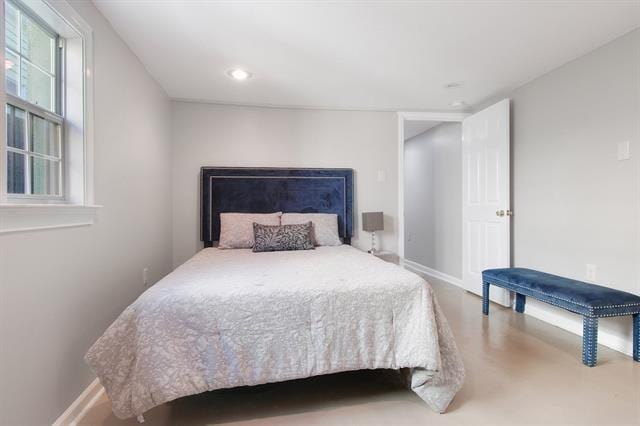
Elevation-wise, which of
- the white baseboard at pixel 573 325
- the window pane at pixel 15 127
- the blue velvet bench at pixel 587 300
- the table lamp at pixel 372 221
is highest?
the window pane at pixel 15 127

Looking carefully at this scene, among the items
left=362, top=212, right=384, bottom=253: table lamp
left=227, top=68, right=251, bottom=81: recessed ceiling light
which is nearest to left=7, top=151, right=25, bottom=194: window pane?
left=227, top=68, right=251, bottom=81: recessed ceiling light

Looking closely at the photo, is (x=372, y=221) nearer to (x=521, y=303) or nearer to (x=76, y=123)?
(x=521, y=303)

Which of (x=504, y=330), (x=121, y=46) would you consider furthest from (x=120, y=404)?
(x=504, y=330)

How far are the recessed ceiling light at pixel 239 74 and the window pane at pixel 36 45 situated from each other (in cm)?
134

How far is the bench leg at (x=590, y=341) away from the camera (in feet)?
6.79

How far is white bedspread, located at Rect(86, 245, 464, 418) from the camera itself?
1399mm

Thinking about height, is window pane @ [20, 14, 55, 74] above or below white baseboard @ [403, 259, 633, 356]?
above

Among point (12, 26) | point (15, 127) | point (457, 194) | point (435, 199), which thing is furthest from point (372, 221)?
point (12, 26)

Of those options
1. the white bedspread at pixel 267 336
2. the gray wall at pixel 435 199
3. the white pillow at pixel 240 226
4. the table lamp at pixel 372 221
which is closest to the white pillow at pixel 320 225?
the white pillow at pixel 240 226

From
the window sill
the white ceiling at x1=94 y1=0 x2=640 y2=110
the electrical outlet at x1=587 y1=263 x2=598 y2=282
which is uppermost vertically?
the white ceiling at x1=94 y1=0 x2=640 y2=110

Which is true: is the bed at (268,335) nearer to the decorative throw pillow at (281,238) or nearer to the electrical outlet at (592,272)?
the decorative throw pillow at (281,238)

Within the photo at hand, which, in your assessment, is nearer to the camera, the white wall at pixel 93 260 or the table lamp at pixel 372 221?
the white wall at pixel 93 260

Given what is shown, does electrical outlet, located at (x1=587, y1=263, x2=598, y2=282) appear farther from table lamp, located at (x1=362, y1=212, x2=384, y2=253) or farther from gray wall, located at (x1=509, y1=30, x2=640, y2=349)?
table lamp, located at (x1=362, y1=212, x2=384, y2=253)

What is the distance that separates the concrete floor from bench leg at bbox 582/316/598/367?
0.06m
